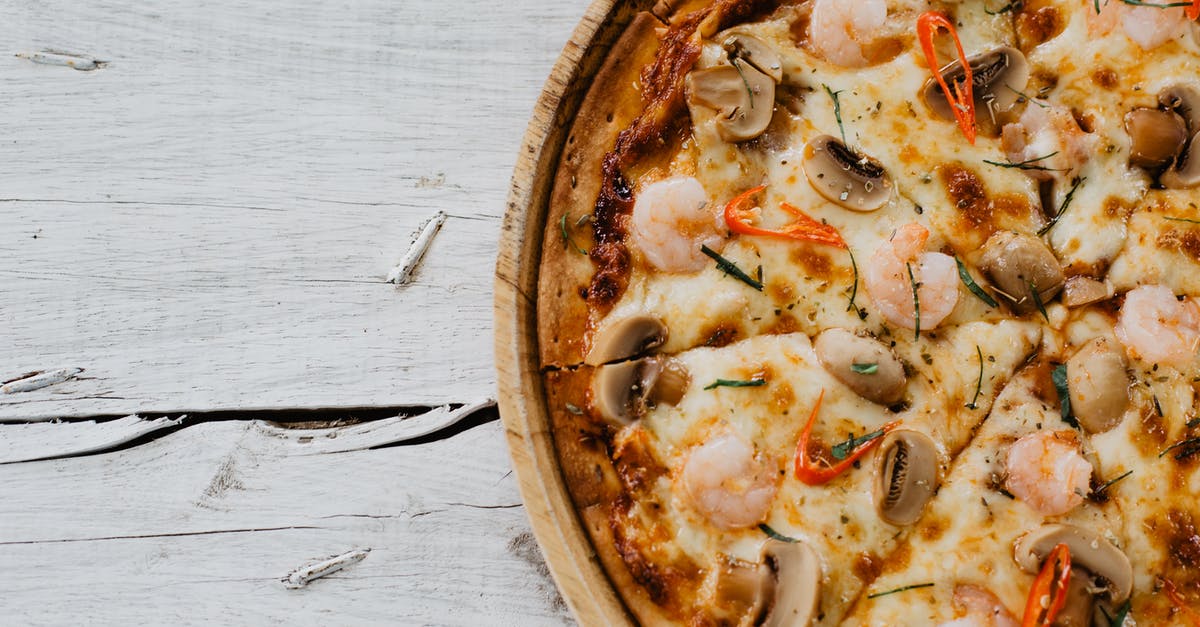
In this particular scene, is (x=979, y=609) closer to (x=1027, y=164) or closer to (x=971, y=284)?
(x=971, y=284)

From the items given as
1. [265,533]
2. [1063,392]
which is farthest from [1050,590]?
[265,533]

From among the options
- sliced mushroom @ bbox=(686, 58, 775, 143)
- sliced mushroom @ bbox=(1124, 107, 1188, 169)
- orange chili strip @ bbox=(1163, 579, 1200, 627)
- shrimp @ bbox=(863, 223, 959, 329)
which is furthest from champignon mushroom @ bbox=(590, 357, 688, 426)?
sliced mushroom @ bbox=(1124, 107, 1188, 169)

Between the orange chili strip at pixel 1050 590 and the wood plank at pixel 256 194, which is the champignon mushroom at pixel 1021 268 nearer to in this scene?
the orange chili strip at pixel 1050 590

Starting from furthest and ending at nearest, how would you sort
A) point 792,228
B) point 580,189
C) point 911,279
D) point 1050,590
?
point 580,189
point 792,228
point 911,279
point 1050,590

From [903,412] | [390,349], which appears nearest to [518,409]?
[390,349]

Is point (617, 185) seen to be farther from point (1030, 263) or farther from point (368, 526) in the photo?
point (368, 526)
